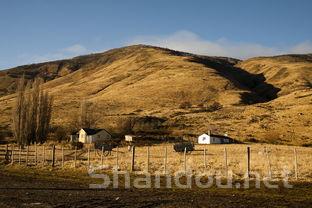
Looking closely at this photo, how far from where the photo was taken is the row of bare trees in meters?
87.7

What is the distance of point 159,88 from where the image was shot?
605 feet

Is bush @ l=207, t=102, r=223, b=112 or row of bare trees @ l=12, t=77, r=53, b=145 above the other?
bush @ l=207, t=102, r=223, b=112

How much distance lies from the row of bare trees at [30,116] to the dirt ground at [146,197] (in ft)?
204

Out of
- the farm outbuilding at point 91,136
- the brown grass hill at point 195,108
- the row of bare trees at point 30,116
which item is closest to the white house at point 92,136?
the farm outbuilding at point 91,136

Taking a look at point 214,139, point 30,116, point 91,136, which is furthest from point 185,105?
point 30,116

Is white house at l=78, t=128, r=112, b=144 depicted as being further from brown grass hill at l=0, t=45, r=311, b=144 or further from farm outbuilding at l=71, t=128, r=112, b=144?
brown grass hill at l=0, t=45, r=311, b=144

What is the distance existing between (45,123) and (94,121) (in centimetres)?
2772

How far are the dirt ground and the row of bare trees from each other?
6207 centimetres

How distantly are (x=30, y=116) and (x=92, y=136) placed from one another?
12755mm

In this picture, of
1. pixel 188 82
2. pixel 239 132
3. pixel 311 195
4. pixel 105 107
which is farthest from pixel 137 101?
pixel 311 195

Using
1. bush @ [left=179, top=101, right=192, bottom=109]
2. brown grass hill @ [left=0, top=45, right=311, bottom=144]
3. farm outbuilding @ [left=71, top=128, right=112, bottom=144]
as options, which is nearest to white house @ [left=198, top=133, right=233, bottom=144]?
brown grass hill @ [left=0, top=45, right=311, bottom=144]

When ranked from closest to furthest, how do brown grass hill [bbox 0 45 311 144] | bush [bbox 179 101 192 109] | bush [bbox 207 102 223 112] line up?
1. brown grass hill [bbox 0 45 311 144]
2. bush [bbox 207 102 223 112]
3. bush [bbox 179 101 192 109]

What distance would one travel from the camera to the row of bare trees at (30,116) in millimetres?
87688

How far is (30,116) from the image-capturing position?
9025 centimetres
